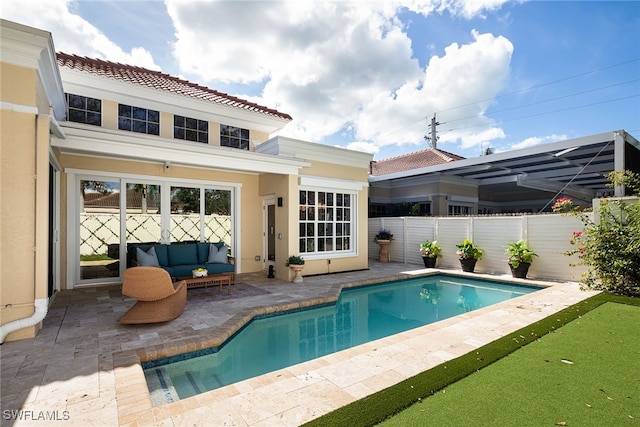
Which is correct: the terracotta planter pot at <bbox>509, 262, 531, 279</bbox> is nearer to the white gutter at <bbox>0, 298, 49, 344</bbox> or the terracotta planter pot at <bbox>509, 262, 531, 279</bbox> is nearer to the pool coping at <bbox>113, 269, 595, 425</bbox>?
the pool coping at <bbox>113, 269, 595, 425</bbox>

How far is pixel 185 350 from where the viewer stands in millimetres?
4418

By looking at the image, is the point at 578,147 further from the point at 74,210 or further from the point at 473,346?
the point at 74,210

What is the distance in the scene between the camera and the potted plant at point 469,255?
1088 centimetres

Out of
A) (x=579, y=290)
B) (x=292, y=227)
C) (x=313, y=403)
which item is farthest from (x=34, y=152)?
(x=579, y=290)

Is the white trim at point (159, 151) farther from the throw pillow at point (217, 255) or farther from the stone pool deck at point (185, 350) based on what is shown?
the stone pool deck at point (185, 350)

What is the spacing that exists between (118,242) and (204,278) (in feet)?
9.74

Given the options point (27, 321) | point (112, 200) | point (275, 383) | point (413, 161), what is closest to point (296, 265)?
point (112, 200)

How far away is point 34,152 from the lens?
178 inches

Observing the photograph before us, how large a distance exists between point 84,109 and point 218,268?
5795mm

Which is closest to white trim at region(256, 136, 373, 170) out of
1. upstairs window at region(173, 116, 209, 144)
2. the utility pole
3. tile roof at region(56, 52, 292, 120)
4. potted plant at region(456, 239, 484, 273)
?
upstairs window at region(173, 116, 209, 144)

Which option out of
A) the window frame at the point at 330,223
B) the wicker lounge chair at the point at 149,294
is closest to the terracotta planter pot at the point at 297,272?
the window frame at the point at 330,223

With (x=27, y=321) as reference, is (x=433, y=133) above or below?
above

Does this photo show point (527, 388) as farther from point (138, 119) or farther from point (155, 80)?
point (155, 80)

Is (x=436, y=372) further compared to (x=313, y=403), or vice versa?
(x=436, y=372)
